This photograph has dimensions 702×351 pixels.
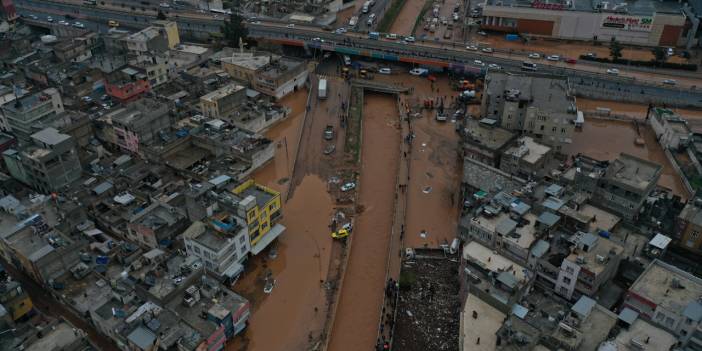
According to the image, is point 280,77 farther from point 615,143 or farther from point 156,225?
point 615,143

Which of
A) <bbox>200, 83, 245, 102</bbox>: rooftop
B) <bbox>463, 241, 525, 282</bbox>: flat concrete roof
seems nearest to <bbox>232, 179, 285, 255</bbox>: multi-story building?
<bbox>463, 241, 525, 282</bbox>: flat concrete roof

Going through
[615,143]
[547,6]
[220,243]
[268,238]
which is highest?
[547,6]

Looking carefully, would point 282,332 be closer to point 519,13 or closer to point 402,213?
point 402,213

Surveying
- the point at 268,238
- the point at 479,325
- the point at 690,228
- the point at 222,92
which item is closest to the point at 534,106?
the point at 690,228

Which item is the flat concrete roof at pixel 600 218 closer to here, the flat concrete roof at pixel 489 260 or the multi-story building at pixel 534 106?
the flat concrete roof at pixel 489 260

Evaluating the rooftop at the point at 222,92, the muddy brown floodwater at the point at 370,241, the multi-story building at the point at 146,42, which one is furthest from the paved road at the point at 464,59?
the rooftop at the point at 222,92

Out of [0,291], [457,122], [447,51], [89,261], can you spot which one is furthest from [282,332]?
[447,51]
